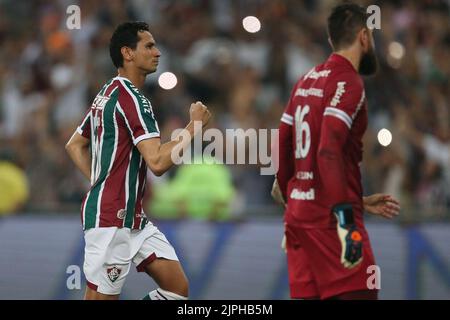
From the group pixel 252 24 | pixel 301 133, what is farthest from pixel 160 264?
pixel 252 24

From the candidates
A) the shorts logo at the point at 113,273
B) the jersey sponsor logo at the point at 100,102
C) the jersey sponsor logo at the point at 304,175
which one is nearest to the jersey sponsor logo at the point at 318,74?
the jersey sponsor logo at the point at 304,175

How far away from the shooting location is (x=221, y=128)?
522 inches

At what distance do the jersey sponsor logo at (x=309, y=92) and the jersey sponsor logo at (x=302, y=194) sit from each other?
601 millimetres

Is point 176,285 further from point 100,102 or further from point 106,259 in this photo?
point 100,102

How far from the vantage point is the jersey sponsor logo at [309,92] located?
7.30 meters

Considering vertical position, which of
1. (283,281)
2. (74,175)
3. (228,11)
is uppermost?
(228,11)

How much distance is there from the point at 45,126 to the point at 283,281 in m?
4.39

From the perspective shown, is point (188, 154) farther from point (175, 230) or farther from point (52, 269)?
point (52, 269)

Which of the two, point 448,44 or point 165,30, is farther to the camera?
point 165,30

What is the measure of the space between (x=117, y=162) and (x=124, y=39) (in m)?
0.83

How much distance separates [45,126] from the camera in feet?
47.8

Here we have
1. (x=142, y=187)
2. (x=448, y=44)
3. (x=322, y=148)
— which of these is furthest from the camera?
(x=448, y=44)

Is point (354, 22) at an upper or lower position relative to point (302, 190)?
upper
